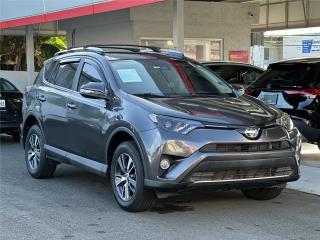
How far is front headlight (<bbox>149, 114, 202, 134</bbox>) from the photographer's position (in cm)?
587

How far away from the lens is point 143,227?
5887 millimetres

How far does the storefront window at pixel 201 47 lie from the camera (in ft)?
59.6

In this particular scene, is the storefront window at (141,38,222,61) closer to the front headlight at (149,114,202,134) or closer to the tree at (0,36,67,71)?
the front headlight at (149,114,202,134)

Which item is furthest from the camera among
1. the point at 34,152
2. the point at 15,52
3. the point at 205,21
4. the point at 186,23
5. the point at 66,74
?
the point at 15,52

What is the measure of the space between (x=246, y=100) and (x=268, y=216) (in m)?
1.45

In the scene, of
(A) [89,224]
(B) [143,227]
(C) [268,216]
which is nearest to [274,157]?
(C) [268,216]

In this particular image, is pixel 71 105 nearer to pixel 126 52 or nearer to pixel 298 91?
pixel 126 52

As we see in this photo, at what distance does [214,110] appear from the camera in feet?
20.3

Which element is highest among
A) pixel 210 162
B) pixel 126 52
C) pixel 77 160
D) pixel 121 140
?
pixel 126 52

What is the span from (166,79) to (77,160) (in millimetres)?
1542

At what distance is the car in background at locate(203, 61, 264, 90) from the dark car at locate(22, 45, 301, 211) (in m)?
6.88

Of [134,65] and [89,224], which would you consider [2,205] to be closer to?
[89,224]

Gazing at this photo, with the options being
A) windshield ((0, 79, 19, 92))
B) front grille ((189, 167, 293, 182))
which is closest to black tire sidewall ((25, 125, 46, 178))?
front grille ((189, 167, 293, 182))

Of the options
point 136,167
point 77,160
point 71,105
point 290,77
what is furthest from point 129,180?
point 290,77
